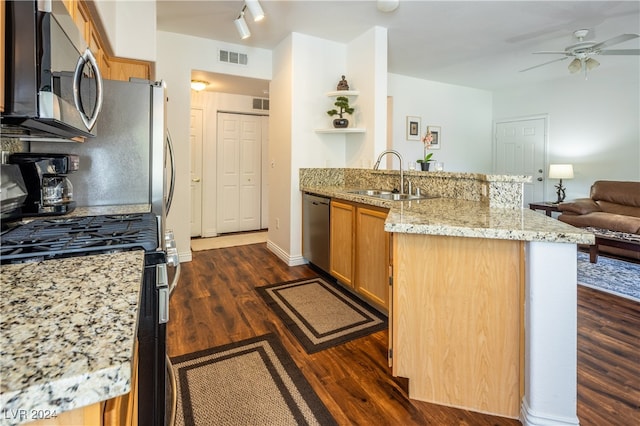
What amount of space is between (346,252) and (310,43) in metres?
2.38

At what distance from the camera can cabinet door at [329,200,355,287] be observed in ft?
9.41

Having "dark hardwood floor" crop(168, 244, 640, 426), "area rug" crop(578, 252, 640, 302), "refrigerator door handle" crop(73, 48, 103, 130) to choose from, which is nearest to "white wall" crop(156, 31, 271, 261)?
"dark hardwood floor" crop(168, 244, 640, 426)

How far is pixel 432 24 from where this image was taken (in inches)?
137

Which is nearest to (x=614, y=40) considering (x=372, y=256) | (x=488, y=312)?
(x=372, y=256)

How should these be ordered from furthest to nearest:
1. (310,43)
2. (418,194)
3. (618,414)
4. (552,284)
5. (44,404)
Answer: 1. (310,43)
2. (418,194)
3. (618,414)
4. (552,284)
5. (44,404)

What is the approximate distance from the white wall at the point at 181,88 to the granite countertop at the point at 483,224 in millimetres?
2700

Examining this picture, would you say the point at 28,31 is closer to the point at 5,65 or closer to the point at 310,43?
the point at 5,65

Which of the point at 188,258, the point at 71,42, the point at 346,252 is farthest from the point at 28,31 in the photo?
the point at 188,258

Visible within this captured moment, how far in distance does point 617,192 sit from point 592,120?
1360mm

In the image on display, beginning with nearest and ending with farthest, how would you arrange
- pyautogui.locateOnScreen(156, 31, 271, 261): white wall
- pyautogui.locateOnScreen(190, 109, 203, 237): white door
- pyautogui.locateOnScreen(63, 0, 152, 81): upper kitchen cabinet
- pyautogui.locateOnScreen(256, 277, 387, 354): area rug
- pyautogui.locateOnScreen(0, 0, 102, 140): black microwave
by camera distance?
pyautogui.locateOnScreen(0, 0, 102, 140): black microwave → pyautogui.locateOnScreen(63, 0, 152, 81): upper kitchen cabinet → pyautogui.locateOnScreen(256, 277, 387, 354): area rug → pyautogui.locateOnScreen(156, 31, 271, 261): white wall → pyautogui.locateOnScreen(190, 109, 203, 237): white door

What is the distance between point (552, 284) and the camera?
137 cm

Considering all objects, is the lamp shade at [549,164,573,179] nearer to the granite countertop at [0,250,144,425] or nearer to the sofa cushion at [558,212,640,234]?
the sofa cushion at [558,212,640,234]

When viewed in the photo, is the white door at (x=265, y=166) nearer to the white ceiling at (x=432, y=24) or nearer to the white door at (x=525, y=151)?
the white ceiling at (x=432, y=24)

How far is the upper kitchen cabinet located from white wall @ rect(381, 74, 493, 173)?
11.9 feet
